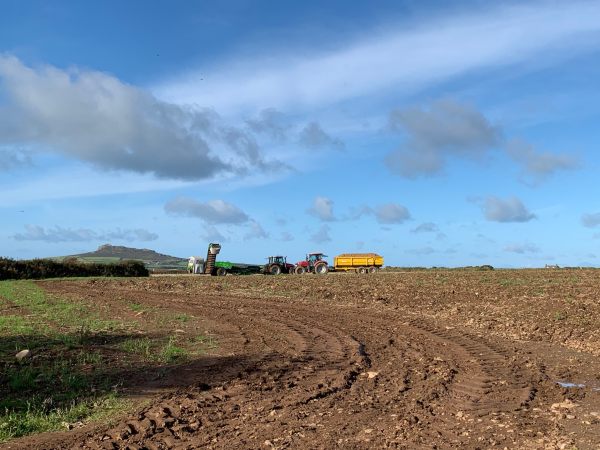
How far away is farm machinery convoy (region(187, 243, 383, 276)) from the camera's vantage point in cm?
5812

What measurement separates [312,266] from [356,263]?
4.89 meters

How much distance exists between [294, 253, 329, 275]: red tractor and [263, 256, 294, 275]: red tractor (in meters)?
0.73

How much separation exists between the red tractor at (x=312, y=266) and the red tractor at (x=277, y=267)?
2.38 feet

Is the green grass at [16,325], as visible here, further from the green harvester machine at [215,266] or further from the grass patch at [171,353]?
the green harvester machine at [215,266]

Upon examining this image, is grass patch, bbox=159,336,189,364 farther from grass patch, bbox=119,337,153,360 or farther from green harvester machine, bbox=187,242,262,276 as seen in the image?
green harvester machine, bbox=187,242,262,276

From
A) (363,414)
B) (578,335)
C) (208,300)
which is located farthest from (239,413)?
(208,300)

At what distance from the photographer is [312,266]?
5919cm

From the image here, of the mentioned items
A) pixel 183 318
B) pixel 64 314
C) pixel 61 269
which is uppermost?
pixel 61 269

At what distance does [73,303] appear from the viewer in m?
23.5

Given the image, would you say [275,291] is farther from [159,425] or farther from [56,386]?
[159,425]

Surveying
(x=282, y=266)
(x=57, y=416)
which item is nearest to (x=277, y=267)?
(x=282, y=266)

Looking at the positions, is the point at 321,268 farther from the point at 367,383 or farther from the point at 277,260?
the point at 367,383

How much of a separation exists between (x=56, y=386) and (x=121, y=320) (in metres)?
8.59

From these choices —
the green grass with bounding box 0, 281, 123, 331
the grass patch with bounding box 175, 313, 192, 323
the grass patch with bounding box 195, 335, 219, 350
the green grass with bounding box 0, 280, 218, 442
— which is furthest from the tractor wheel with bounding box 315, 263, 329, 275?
the grass patch with bounding box 195, 335, 219, 350
